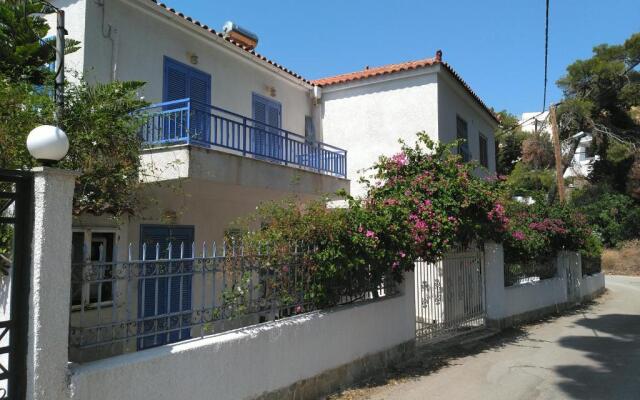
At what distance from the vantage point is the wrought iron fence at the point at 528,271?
12.4 meters

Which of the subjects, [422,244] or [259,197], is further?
[259,197]

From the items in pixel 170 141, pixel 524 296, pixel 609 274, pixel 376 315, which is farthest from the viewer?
pixel 609 274

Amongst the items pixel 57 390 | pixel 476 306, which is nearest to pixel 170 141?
pixel 57 390

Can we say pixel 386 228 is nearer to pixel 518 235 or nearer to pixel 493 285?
pixel 493 285

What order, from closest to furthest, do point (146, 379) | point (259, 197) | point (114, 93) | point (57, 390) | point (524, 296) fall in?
point (57, 390), point (146, 379), point (114, 93), point (259, 197), point (524, 296)

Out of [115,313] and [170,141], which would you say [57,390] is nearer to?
[115,313]

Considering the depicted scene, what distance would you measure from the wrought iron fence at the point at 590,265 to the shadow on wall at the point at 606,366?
6074 mm

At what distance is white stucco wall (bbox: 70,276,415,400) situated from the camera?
12.7 ft

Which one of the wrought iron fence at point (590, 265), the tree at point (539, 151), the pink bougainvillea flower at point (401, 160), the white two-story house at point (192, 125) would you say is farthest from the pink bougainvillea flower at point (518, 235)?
the tree at point (539, 151)

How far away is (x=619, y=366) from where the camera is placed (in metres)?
7.93

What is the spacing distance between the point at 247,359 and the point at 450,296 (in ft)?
19.8

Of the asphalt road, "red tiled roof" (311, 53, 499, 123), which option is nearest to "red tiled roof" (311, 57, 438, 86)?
"red tiled roof" (311, 53, 499, 123)

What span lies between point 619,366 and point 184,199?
8.02 meters

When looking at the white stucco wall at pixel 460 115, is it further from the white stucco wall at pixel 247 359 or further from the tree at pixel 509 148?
the tree at pixel 509 148
